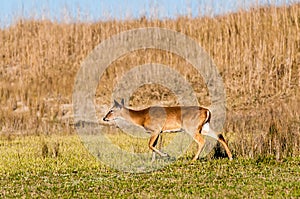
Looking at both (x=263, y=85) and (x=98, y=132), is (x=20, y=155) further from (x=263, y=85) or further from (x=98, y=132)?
(x=263, y=85)

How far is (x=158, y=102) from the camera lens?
20016mm

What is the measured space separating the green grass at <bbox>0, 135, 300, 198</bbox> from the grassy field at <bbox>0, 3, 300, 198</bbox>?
0.01 metres

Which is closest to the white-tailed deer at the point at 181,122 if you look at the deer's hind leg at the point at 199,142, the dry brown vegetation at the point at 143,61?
the deer's hind leg at the point at 199,142

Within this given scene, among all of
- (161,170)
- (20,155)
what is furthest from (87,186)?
(20,155)

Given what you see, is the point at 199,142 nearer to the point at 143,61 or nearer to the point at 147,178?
the point at 147,178

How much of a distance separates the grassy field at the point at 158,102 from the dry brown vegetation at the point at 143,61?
41 mm

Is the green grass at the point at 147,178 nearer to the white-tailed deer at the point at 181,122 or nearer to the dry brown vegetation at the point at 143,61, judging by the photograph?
the white-tailed deer at the point at 181,122

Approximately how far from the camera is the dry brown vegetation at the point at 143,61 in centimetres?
1933

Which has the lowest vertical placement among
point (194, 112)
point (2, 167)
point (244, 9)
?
point (2, 167)

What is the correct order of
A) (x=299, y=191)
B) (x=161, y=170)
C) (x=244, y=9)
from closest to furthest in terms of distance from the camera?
1. (x=299, y=191)
2. (x=161, y=170)
3. (x=244, y=9)

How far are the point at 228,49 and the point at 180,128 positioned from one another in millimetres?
11307

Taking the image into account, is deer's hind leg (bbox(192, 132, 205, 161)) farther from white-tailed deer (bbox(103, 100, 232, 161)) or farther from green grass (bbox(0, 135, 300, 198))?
green grass (bbox(0, 135, 300, 198))

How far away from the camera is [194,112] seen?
1072cm

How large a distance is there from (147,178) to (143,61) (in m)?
14.1
